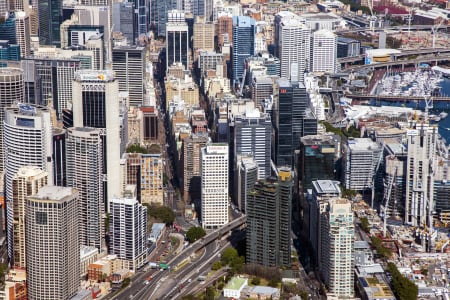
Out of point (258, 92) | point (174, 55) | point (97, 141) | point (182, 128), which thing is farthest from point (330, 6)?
point (97, 141)

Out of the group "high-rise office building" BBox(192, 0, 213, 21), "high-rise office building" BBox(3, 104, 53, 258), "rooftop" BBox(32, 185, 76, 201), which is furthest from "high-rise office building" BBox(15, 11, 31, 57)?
"rooftop" BBox(32, 185, 76, 201)

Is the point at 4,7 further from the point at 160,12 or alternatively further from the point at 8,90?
the point at 8,90

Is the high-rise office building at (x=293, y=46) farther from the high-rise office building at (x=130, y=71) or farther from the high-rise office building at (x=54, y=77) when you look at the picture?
the high-rise office building at (x=54, y=77)

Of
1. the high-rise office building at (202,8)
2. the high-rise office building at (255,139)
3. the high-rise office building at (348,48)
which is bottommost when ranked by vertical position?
the high-rise office building at (255,139)

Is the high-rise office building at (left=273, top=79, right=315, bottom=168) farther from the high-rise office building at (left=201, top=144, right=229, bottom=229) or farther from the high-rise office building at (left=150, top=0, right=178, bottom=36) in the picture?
the high-rise office building at (left=150, top=0, right=178, bottom=36)

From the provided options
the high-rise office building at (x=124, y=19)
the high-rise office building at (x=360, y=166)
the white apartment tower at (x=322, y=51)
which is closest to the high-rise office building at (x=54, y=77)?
the high-rise office building at (x=360, y=166)
